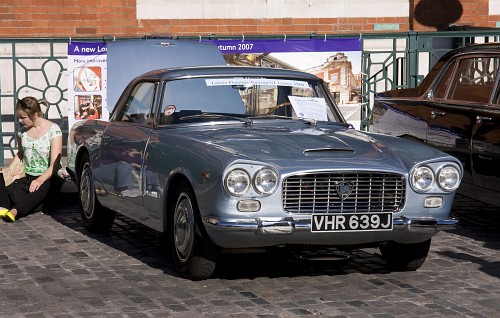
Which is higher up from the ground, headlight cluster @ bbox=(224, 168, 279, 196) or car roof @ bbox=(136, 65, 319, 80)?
car roof @ bbox=(136, 65, 319, 80)

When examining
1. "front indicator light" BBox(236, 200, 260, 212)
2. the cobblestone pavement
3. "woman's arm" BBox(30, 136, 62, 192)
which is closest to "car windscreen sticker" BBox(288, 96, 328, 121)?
the cobblestone pavement

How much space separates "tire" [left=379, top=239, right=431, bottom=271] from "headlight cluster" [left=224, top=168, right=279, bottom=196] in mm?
1088

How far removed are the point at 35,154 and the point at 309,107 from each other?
343 cm

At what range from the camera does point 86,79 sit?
14.0m

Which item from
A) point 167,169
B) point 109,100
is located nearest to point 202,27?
point 109,100

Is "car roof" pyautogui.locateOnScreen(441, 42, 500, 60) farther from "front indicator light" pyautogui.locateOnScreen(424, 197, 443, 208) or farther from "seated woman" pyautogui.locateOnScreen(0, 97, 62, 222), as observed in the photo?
"seated woman" pyautogui.locateOnScreen(0, 97, 62, 222)

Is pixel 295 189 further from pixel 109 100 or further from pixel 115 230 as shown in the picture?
pixel 109 100

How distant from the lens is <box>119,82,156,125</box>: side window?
8.93 m

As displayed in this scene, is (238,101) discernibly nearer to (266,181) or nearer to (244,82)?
(244,82)

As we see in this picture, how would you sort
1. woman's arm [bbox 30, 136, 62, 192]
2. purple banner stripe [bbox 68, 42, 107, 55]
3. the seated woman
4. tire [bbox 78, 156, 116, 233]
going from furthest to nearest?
purple banner stripe [bbox 68, 42, 107, 55]
woman's arm [bbox 30, 136, 62, 192]
the seated woman
tire [bbox 78, 156, 116, 233]

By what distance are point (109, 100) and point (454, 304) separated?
7268mm

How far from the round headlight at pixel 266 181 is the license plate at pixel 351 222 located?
0.32 m

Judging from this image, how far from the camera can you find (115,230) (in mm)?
10141

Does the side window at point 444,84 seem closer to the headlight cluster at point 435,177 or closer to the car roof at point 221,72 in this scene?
the car roof at point 221,72
